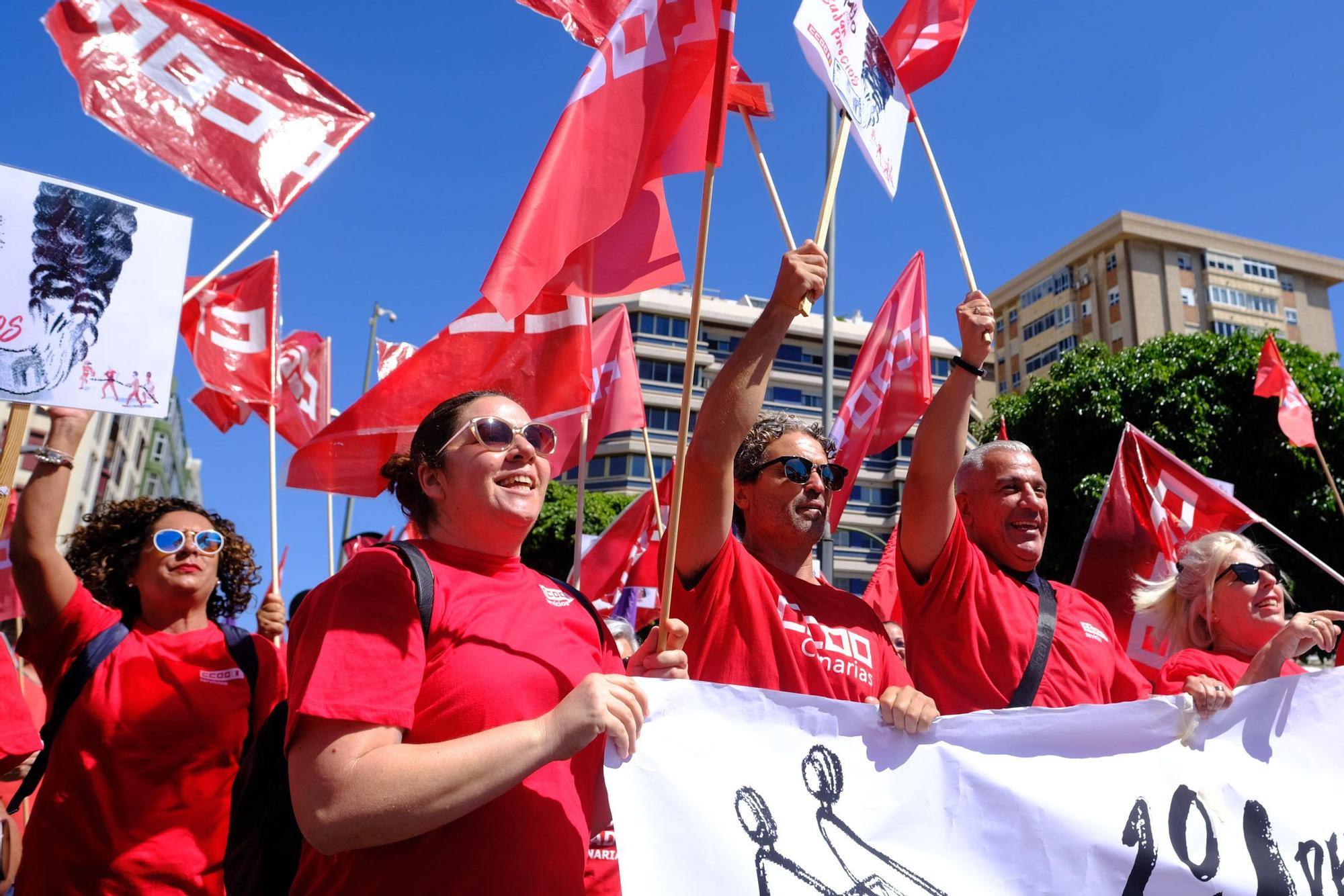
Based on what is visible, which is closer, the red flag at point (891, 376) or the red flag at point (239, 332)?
the red flag at point (239, 332)

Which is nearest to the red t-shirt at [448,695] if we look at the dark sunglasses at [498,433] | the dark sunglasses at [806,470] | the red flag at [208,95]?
the dark sunglasses at [498,433]

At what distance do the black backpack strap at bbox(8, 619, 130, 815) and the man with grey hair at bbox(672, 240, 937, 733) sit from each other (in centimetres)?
181

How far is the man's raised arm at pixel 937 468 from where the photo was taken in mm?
2775

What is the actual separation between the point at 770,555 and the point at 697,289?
98cm

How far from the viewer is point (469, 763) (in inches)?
68.2

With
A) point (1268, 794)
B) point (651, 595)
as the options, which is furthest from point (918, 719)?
point (651, 595)

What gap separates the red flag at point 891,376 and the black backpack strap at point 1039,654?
11.1 feet

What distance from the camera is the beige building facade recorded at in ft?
144

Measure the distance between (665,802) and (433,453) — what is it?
895mm

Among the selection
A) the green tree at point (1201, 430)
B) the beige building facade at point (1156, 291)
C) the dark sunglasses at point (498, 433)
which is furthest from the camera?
the beige building facade at point (1156, 291)

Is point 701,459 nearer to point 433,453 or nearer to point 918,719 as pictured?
point 433,453

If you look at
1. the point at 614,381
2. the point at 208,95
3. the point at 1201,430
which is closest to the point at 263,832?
the point at 208,95

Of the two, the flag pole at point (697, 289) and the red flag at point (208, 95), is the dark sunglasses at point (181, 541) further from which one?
the flag pole at point (697, 289)

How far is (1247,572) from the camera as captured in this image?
374 cm
